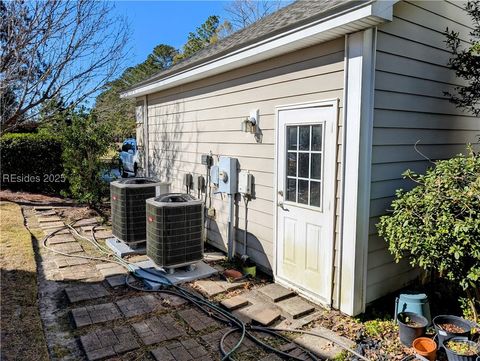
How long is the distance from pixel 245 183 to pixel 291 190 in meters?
0.84

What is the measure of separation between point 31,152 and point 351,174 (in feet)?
30.7

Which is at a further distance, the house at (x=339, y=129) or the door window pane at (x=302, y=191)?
the door window pane at (x=302, y=191)

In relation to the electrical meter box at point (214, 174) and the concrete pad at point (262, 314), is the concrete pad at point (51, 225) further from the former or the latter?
the concrete pad at point (262, 314)

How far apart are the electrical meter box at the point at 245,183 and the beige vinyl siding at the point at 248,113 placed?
85mm

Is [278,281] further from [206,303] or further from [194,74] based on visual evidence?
[194,74]

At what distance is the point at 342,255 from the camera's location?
334 centimetres

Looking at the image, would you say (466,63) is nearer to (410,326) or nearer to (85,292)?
(410,326)

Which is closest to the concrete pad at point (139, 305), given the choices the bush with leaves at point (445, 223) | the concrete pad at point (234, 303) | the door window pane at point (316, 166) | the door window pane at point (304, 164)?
the concrete pad at point (234, 303)

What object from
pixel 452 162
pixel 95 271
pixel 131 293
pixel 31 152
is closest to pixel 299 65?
pixel 452 162

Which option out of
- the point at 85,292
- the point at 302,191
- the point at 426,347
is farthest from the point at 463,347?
the point at 85,292

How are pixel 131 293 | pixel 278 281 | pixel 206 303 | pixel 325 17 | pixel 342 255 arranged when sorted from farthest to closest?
1. pixel 278 281
2. pixel 131 293
3. pixel 206 303
4. pixel 342 255
5. pixel 325 17

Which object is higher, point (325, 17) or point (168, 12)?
point (168, 12)

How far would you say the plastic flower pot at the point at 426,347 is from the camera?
8.85 feet

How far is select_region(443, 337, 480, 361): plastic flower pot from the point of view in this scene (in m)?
2.56
